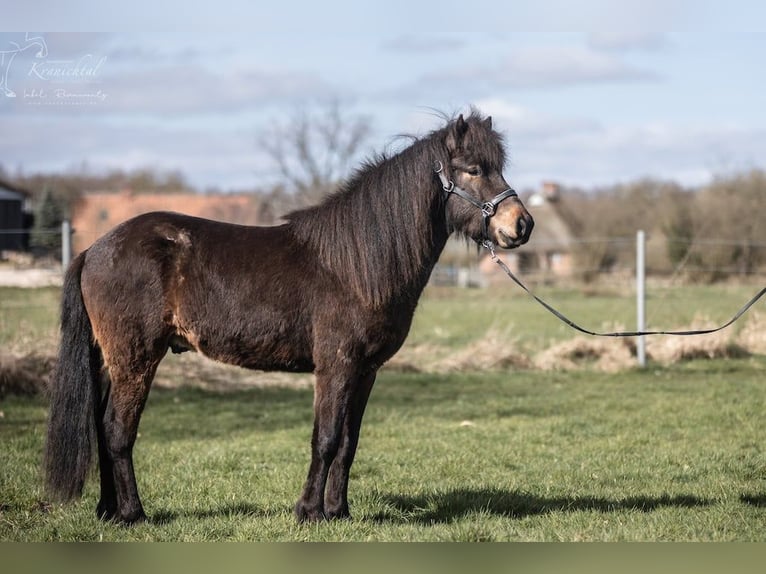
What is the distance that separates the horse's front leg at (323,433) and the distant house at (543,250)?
18.1m

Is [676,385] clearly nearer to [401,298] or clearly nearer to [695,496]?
[695,496]

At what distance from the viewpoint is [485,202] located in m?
5.25

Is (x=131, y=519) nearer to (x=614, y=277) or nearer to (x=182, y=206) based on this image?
(x=614, y=277)

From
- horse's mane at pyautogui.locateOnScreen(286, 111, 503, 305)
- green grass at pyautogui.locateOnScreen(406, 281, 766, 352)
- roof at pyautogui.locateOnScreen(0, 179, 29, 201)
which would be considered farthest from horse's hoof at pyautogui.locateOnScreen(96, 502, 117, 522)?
roof at pyautogui.locateOnScreen(0, 179, 29, 201)

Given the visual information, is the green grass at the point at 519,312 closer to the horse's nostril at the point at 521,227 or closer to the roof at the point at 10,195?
the horse's nostril at the point at 521,227

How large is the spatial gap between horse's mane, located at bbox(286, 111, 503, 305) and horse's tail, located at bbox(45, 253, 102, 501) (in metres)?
1.50

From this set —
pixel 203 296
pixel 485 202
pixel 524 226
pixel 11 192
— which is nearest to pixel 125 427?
pixel 203 296

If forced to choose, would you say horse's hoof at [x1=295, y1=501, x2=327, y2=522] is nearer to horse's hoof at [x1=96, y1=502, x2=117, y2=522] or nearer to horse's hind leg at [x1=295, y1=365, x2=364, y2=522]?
horse's hind leg at [x1=295, y1=365, x2=364, y2=522]

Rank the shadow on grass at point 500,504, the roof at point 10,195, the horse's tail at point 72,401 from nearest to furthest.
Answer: the horse's tail at point 72,401, the shadow on grass at point 500,504, the roof at point 10,195

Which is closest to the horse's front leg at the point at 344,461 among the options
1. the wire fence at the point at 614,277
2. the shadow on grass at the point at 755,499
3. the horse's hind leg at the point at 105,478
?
the horse's hind leg at the point at 105,478

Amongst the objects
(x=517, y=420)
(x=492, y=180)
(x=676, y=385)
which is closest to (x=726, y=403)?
(x=676, y=385)

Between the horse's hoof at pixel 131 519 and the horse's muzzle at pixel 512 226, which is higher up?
the horse's muzzle at pixel 512 226

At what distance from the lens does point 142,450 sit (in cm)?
808

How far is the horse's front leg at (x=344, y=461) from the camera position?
17.6ft
